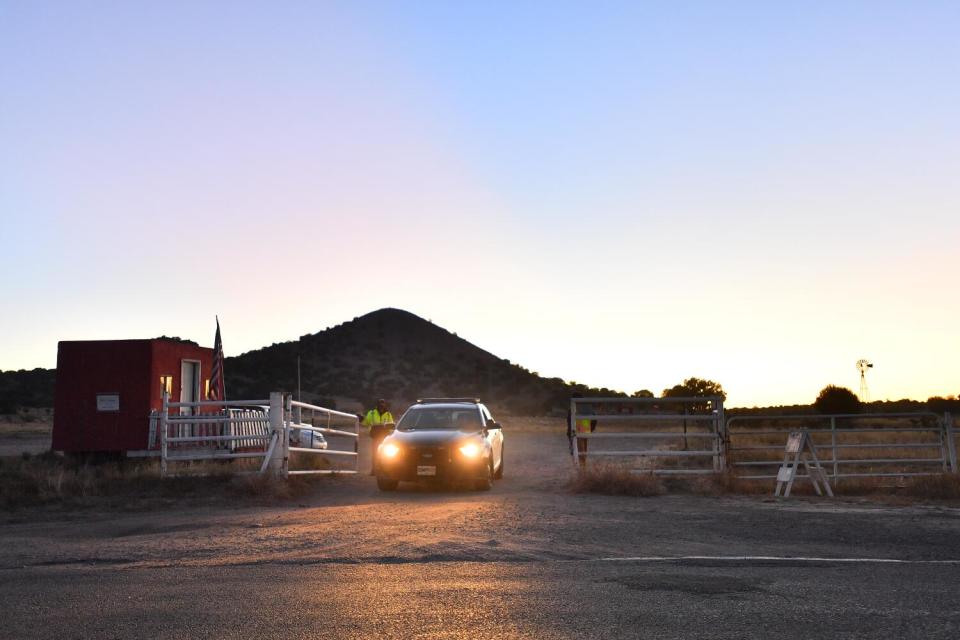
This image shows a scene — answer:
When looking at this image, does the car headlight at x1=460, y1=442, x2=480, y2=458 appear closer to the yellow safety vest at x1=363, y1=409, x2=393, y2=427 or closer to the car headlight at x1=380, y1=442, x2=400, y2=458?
the car headlight at x1=380, y1=442, x2=400, y2=458

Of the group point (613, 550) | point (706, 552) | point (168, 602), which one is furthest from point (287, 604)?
point (706, 552)

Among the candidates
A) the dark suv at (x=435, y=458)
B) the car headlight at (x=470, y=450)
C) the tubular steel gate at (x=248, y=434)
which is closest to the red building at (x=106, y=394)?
the tubular steel gate at (x=248, y=434)

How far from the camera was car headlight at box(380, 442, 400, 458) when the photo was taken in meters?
17.4

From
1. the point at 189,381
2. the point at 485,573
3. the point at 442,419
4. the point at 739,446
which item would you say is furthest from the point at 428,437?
the point at 189,381

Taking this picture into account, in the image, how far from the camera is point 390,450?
17.5m

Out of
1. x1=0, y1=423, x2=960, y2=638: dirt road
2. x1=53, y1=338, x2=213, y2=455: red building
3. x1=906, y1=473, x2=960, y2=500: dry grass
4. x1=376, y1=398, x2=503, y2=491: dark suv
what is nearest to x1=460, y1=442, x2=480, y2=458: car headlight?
x1=376, y1=398, x2=503, y2=491: dark suv

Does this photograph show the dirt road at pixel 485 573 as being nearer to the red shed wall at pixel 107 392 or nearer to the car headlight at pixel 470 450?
the car headlight at pixel 470 450

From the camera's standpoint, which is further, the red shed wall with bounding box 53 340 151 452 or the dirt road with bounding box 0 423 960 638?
the red shed wall with bounding box 53 340 151 452

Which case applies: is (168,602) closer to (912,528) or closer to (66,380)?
(912,528)

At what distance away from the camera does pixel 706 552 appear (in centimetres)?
916

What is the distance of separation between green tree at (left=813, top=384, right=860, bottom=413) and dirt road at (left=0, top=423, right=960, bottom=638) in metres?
65.9

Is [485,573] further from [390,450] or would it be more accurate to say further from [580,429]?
[580,429]

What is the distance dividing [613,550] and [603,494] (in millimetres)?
7366

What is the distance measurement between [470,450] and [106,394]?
40.1 feet
